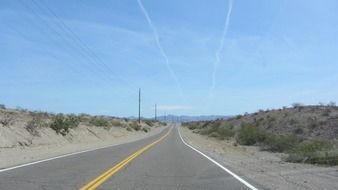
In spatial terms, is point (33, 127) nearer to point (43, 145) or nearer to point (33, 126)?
point (33, 126)

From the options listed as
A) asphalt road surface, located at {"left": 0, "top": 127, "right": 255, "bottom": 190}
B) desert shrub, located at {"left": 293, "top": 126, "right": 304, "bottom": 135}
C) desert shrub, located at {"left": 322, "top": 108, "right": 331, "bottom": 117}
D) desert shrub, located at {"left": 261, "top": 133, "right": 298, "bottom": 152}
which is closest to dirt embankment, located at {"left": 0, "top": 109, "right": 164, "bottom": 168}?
asphalt road surface, located at {"left": 0, "top": 127, "right": 255, "bottom": 190}

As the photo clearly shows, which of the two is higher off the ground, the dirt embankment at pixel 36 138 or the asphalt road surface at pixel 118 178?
the dirt embankment at pixel 36 138

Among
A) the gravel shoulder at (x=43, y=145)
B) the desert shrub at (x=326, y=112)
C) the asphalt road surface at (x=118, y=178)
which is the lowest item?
the asphalt road surface at (x=118, y=178)

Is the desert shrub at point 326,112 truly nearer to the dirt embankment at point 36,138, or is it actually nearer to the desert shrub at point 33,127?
the dirt embankment at point 36,138

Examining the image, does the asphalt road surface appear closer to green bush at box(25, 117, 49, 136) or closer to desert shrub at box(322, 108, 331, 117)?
Result: green bush at box(25, 117, 49, 136)

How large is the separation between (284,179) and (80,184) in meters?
6.53

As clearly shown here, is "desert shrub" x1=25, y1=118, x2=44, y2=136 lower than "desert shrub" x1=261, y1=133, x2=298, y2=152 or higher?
higher

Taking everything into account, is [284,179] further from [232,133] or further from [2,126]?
[232,133]

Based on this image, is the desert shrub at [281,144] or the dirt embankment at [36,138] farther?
the desert shrub at [281,144]

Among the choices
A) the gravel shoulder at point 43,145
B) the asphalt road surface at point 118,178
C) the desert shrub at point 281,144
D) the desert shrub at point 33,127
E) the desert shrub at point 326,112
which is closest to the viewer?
the asphalt road surface at point 118,178

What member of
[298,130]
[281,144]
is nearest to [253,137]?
[298,130]

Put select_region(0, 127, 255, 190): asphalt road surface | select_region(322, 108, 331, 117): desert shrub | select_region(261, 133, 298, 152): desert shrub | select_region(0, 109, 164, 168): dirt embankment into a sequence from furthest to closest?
select_region(322, 108, 331, 117): desert shrub
select_region(261, 133, 298, 152): desert shrub
select_region(0, 109, 164, 168): dirt embankment
select_region(0, 127, 255, 190): asphalt road surface

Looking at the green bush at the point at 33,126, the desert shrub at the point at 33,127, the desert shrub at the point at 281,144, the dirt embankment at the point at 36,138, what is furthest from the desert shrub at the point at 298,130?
the desert shrub at the point at 33,127

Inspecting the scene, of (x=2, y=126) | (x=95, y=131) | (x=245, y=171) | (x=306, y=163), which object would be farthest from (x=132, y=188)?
(x=95, y=131)
